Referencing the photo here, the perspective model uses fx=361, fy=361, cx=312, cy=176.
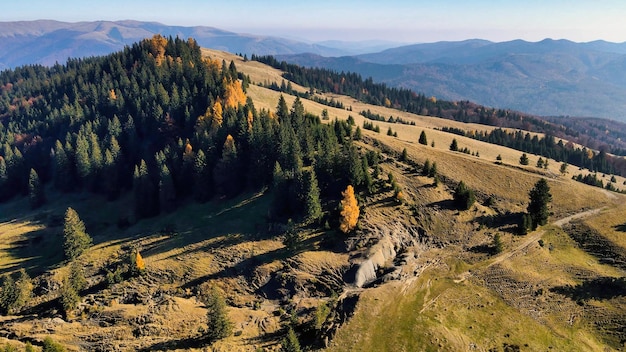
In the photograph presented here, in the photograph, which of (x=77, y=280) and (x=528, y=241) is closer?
(x=77, y=280)

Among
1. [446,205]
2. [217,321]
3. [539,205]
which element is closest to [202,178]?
[217,321]

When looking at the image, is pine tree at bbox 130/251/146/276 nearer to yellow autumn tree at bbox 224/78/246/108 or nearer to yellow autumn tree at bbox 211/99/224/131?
yellow autumn tree at bbox 211/99/224/131

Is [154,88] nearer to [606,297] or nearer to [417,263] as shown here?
[417,263]

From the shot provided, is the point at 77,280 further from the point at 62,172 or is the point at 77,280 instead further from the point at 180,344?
the point at 62,172

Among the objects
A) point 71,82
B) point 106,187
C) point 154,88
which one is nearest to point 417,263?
point 106,187

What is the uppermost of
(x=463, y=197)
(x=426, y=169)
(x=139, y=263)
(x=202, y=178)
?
(x=426, y=169)

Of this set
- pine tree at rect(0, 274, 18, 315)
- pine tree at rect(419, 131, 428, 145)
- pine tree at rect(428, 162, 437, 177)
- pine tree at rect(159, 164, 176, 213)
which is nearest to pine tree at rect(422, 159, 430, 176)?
pine tree at rect(428, 162, 437, 177)

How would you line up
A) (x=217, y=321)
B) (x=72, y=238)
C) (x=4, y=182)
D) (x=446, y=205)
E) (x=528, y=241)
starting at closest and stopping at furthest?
(x=217, y=321)
(x=528, y=241)
(x=72, y=238)
(x=446, y=205)
(x=4, y=182)

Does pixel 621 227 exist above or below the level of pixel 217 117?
below
